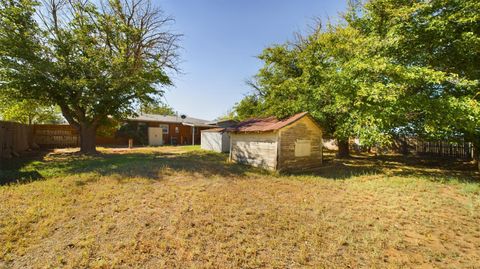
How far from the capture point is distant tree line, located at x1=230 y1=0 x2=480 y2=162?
338 inches

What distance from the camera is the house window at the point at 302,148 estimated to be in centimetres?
1191

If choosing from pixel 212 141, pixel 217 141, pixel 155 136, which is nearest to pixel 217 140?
pixel 217 141

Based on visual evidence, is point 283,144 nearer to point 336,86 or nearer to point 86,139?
point 336,86

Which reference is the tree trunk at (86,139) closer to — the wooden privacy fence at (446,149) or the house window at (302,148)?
the house window at (302,148)

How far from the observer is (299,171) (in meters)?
11.7

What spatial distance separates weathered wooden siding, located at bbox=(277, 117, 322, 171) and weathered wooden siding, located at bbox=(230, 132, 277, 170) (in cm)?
42

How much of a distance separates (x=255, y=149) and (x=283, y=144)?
1768mm

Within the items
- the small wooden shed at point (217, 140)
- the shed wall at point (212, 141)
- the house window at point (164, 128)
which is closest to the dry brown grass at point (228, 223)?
the small wooden shed at point (217, 140)

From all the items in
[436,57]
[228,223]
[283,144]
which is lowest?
[228,223]

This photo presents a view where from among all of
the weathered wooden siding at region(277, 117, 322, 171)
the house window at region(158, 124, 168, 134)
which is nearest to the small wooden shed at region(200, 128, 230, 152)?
the weathered wooden siding at region(277, 117, 322, 171)

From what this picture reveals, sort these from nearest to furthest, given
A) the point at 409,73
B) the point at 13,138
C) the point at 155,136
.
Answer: the point at 409,73 < the point at 13,138 < the point at 155,136

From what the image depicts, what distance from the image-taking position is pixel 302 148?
12.2 meters

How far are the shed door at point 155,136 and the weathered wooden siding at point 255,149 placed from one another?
49.1 ft

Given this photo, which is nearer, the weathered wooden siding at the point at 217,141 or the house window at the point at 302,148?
the house window at the point at 302,148
